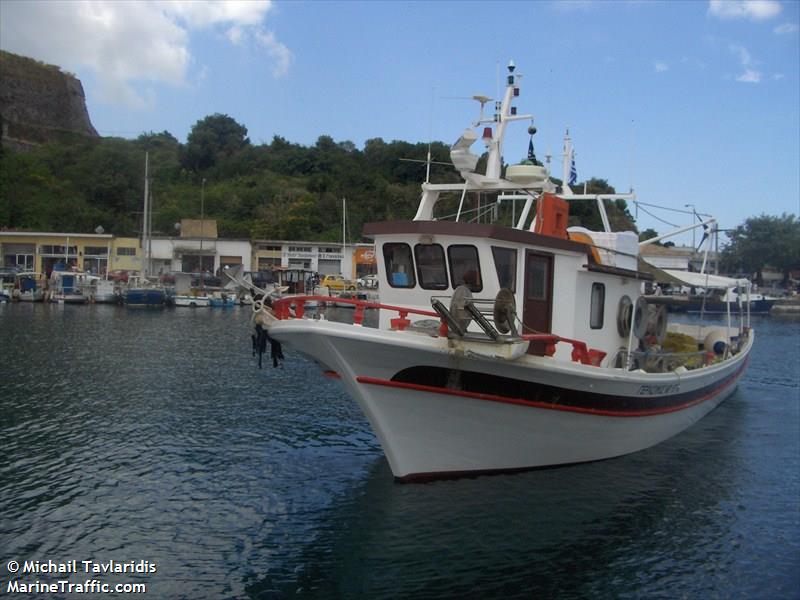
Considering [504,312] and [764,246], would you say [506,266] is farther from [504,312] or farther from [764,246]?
[764,246]

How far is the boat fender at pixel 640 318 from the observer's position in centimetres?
1342

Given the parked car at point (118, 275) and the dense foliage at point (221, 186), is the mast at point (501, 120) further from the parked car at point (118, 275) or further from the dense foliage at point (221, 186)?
the dense foliage at point (221, 186)

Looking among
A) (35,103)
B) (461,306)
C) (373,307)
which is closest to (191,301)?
→ (373,307)

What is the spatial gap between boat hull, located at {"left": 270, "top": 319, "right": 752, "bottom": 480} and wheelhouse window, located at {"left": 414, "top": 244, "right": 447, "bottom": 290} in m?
1.77

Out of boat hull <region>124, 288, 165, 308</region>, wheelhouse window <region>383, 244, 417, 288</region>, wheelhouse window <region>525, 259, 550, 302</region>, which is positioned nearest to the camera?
wheelhouse window <region>525, 259, 550, 302</region>

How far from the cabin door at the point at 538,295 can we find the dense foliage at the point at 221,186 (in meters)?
53.1

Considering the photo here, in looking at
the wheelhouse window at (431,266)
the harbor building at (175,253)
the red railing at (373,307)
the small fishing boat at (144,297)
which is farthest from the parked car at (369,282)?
the red railing at (373,307)

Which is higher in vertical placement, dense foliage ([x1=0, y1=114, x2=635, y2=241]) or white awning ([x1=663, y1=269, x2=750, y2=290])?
dense foliage ([x1=0, y1=114, x2=635, y2=241])

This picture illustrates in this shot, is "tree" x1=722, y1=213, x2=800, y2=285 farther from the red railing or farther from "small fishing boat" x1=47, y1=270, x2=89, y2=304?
the red railing

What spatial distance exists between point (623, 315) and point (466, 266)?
152 inches

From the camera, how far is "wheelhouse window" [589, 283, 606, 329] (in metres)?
12.2

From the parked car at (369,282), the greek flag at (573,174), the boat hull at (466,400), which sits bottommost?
the boat hull at (466,400)

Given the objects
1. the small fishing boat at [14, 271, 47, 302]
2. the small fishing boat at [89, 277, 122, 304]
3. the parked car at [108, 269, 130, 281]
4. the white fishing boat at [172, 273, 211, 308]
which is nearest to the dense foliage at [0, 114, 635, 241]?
the parked car at [108, 269, 130, 281]

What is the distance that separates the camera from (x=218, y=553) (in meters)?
8.73
